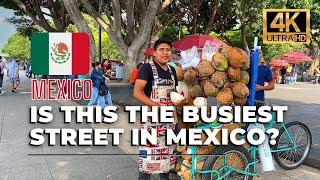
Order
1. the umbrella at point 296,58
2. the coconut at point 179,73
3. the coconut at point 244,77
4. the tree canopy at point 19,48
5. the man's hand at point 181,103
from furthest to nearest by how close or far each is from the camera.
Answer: the tree canopy at point 19,48 → the umbrella at point 296,58 → the coconut at point 179,73 → the coconut at point 244,77 → the man's hand at point 181,103

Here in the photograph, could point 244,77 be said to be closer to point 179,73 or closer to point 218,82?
point 218,82

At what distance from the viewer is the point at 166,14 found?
84.2 feet

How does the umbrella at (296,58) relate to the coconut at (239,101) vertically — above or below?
above

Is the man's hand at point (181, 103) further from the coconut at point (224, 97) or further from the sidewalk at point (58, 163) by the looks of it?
the sidewalk at point (58, 163)

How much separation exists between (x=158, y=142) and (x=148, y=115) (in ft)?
0.94

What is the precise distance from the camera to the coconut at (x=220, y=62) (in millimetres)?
4570

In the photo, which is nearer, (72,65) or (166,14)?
(72,65)

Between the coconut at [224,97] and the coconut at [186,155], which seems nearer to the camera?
the coconut at [224,97]

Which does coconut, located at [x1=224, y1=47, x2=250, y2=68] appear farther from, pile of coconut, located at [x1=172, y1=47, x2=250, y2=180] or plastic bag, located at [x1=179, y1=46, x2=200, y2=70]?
plastic bag, located at [x1=179, y1=46, x2=200, y2=70]

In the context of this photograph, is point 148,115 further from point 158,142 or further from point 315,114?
point 315,114

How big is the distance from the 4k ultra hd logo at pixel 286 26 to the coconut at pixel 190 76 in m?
2.36

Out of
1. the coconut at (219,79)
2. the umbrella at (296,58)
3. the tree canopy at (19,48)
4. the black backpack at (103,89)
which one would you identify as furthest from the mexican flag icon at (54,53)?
the tree canopy at (19,48)

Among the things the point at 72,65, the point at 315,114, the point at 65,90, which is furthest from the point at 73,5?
the point at 315,114

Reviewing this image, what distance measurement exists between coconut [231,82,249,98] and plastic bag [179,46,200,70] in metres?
0.47
